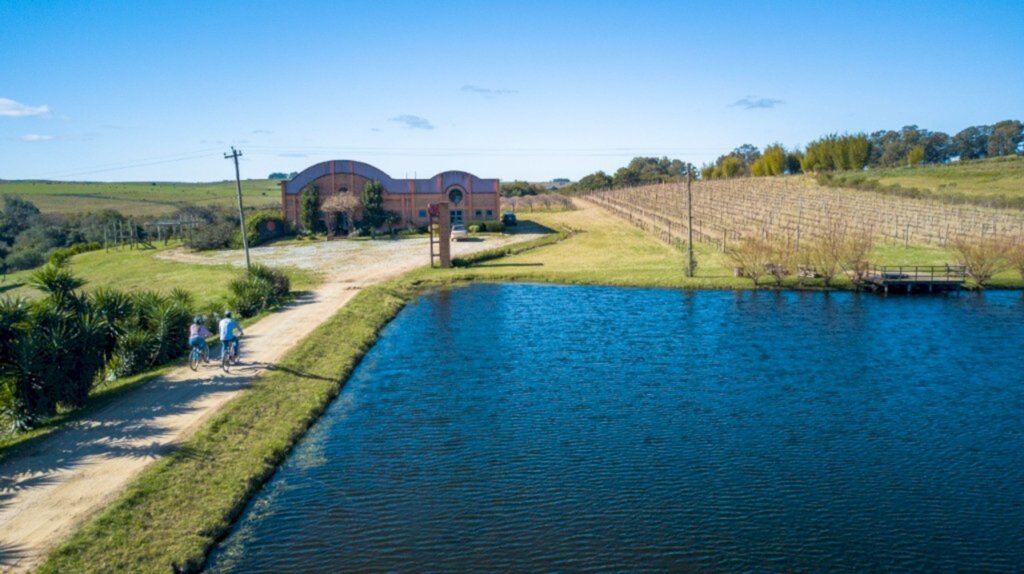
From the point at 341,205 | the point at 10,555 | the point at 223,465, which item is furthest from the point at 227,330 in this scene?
the point at 341,205

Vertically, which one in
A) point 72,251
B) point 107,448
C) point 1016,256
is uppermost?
point 72,251

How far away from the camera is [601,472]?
53.5 feet

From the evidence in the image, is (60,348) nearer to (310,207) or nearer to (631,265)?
(631,265)

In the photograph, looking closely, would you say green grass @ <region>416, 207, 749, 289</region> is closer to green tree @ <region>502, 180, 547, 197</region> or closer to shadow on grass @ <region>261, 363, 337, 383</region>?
shadow on grass @ <region>261, 363, 337, 383</region>

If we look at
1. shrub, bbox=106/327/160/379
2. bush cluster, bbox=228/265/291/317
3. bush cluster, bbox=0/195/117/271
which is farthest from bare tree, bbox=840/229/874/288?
bush cluster, bbox=0/195/117/271

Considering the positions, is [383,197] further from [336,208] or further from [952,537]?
[952,537]

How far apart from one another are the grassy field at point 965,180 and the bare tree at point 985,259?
1242 inches

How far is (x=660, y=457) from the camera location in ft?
56.2

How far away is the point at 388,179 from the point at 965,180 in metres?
72.8

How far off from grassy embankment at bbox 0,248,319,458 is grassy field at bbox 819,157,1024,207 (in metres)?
67.6

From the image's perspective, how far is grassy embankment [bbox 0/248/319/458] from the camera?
1839cm

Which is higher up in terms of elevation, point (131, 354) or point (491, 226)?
point (491, 226)

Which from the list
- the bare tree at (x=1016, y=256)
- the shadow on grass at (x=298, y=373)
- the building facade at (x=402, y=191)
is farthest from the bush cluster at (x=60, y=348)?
the bare tree at (x=1016, y=256)

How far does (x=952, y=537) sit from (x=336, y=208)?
58.5m
